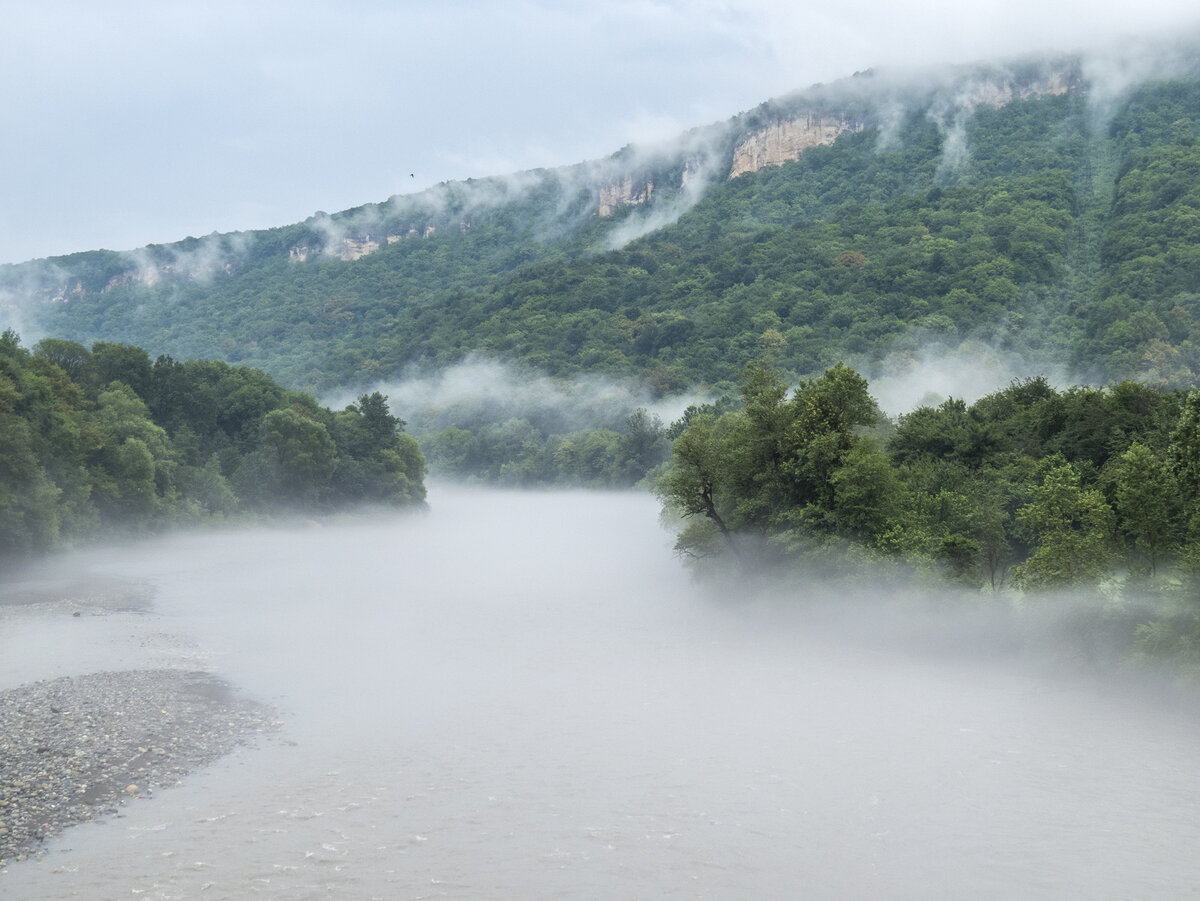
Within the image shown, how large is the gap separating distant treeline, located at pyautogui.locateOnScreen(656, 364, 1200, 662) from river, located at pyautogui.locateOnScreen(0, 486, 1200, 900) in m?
3.22

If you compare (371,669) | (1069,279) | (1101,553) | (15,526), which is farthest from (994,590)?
(1069,279)

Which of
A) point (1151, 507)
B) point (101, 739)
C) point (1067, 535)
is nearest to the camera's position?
point (101, 739)

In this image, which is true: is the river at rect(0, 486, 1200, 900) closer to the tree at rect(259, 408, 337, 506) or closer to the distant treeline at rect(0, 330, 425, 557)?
the distant treeline at rect(0, 330, 425, 557)

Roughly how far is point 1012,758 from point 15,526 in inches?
2058

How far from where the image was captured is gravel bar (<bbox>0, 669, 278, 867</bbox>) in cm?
2144

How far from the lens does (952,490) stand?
4812 centimetres

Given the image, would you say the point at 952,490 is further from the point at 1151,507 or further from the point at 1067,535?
the point at 1151,507

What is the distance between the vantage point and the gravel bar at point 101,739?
2144 cm

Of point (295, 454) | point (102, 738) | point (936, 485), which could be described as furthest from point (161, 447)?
point (936, 485)

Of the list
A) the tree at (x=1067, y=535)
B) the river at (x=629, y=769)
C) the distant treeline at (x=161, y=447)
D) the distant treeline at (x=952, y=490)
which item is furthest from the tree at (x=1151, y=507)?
the distant treeline at (x=161, y=447)

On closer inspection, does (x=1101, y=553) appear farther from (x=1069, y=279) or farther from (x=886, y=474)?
(x=1069, y=279)

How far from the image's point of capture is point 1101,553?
33.8 metres

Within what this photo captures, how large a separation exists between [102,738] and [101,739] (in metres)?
0.06

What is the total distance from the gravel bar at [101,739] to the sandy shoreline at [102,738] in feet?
0.08
